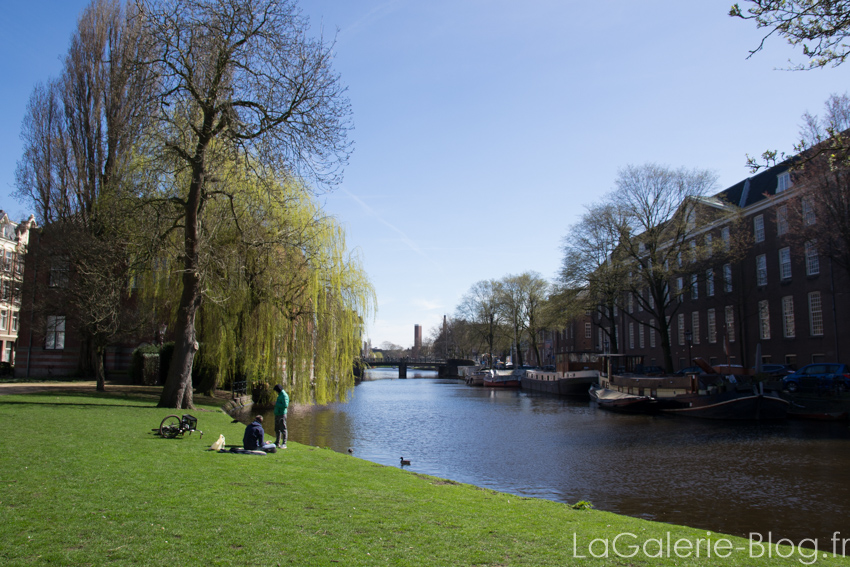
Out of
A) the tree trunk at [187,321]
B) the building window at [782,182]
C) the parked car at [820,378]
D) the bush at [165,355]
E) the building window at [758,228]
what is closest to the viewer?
the tree trunk at [187,321]

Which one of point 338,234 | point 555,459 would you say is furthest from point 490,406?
point 555,459

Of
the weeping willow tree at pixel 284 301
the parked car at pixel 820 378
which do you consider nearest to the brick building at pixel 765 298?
the parked car at pixel 820 378

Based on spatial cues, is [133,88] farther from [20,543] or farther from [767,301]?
[767,301]

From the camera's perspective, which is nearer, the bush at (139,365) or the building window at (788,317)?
the bush at (139,365)

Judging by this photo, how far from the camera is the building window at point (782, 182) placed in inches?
1658

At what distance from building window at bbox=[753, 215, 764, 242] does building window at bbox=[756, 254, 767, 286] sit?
141 centimetres

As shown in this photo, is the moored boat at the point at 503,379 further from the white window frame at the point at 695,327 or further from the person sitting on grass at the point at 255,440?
the person sitting on grass at the point at 255,440

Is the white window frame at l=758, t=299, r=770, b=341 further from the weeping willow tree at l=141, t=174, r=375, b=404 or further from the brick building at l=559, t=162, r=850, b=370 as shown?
the weeping willow tree at l=141, t=174, r=375, b=404

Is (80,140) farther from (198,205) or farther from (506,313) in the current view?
(506,313)

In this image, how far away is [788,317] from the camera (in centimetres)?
4194

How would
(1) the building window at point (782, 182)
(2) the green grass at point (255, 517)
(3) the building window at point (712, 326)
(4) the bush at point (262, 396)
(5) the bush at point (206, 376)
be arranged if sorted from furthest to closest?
(3) the building window at point (712, 326), (1) the building window at point (782, 182), (4) the bush at point (262, 396), (5) the bush at point (206, 376), (2) the green grass at point (255, 517)

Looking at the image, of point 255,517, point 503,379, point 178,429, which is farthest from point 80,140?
point 503,379

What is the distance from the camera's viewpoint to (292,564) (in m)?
5.18

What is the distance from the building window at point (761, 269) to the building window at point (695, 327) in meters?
8.39
